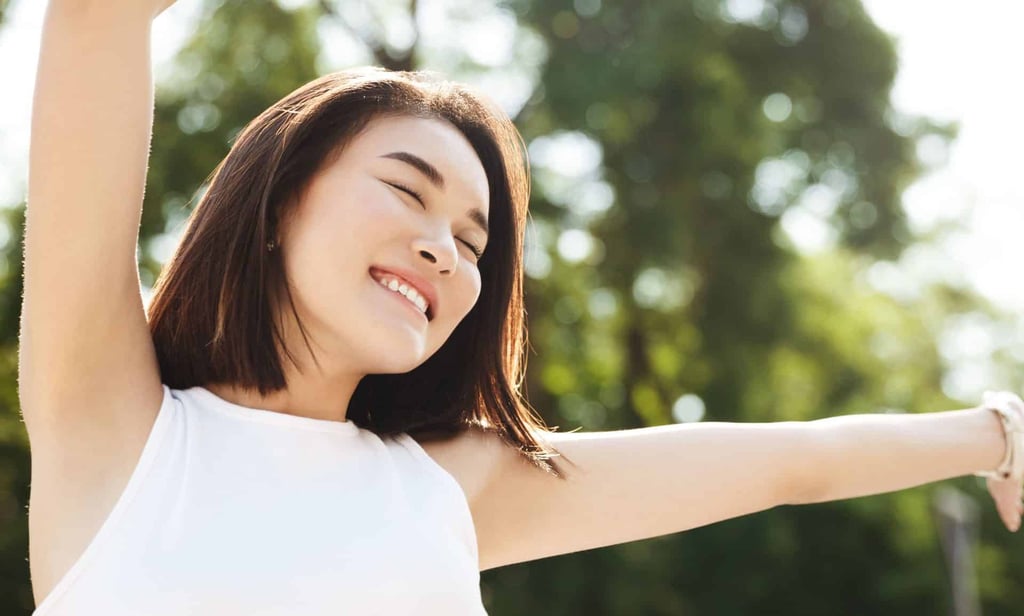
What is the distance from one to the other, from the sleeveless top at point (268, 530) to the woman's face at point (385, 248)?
16 centimetres

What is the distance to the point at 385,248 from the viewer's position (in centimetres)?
161

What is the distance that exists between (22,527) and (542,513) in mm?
8631

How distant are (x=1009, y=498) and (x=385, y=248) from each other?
1318mm

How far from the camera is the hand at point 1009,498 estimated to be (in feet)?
6.84

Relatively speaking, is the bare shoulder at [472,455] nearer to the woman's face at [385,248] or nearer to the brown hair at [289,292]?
the brown hair at [289,292]

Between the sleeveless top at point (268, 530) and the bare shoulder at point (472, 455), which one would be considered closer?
the sleeveless top at point (268, 530)

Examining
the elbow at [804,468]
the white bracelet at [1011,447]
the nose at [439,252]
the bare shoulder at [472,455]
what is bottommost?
the bare shoulder at [472,455]

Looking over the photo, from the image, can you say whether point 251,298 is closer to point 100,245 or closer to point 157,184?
point 100,245

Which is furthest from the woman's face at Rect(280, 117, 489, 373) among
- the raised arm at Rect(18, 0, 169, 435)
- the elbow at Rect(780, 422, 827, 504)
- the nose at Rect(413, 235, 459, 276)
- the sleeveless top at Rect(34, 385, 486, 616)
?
the elbow at Rect(780, 422, 827, 504)

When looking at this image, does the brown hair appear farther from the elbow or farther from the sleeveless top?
the elbow

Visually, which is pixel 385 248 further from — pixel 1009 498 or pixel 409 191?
pixel 1009 498

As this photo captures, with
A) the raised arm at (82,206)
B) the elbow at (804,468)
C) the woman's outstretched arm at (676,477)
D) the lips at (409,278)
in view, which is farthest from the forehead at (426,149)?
the elbow at (804,468)

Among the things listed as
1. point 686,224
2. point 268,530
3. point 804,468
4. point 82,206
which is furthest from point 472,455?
point 686,224

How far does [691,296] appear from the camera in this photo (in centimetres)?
1177
